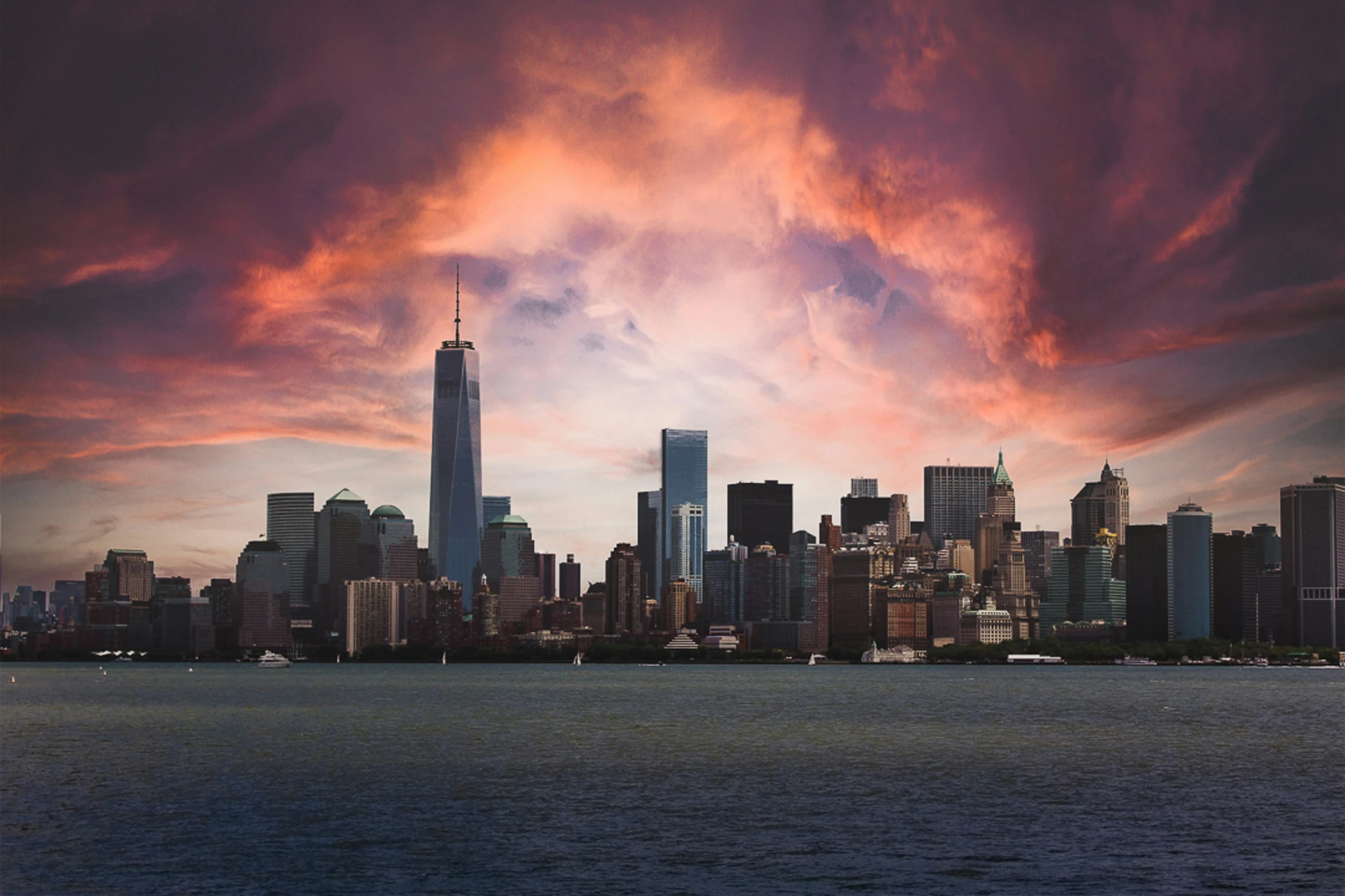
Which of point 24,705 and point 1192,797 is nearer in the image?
point 1192,797

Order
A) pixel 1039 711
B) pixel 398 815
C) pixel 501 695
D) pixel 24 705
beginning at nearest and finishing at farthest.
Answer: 1. pixel 398 815
2. pixel 1039 711
3. pixel 24 705
4. pixel 501 695

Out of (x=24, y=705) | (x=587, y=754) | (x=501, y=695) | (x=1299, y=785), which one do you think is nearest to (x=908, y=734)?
(x=587, y=754)

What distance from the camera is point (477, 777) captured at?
8250cm

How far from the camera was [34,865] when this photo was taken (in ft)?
177

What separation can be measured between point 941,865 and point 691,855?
361 inches

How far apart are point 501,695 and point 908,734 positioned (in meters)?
89.2

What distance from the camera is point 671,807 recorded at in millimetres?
69188

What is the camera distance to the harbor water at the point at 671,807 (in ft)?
172

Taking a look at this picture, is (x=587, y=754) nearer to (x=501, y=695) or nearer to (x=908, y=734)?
(x=908, y=734)

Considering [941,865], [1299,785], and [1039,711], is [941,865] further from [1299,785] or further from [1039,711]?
[1039,711]

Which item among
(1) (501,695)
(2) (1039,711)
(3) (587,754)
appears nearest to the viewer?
(3) (587,754)

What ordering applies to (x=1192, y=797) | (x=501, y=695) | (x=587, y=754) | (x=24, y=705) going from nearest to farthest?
(x=1192, y=797) → (x=587, y=754) → (x=24, y=705) → (x=501, y=695)

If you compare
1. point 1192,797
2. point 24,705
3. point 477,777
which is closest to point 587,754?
point 477,777

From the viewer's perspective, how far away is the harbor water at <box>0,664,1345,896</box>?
172 ft
